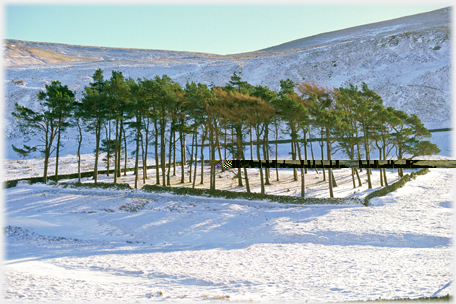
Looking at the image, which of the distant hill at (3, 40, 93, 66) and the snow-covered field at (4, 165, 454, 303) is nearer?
the snow-covered field at (4, 165, 454, 303)

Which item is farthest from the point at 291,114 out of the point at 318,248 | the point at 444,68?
the point at 444,68

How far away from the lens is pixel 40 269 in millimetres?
12164

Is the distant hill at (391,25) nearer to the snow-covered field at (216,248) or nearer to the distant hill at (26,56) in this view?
the distant hill at (26,56)

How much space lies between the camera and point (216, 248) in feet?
53.9

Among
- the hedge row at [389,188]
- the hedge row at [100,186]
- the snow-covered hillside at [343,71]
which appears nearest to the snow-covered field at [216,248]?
the hedge row at [389,188]

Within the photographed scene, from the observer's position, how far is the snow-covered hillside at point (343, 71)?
81.3 m

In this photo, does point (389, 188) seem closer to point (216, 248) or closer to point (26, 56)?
point (216, 248)

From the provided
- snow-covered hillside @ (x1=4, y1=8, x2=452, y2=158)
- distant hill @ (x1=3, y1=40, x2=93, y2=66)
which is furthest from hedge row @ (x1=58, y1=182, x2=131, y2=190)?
distant hill @ (x1=3, y1=40, x2=93, y2=66)

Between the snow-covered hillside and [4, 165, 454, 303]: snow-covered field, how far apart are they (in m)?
56.6

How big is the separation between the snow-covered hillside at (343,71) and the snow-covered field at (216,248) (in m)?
56.6

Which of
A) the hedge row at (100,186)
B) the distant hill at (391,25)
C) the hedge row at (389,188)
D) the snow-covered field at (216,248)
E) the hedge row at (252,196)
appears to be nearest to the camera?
the snow-covered field at (216,248)

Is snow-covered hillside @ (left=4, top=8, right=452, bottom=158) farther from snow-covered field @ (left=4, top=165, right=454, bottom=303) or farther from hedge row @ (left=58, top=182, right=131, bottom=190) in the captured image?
snow-covered field @ (left=4, top=165, right=454, bottom=303)

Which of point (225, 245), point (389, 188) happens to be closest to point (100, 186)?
point (225, 245)

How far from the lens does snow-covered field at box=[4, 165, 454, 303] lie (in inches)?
413
